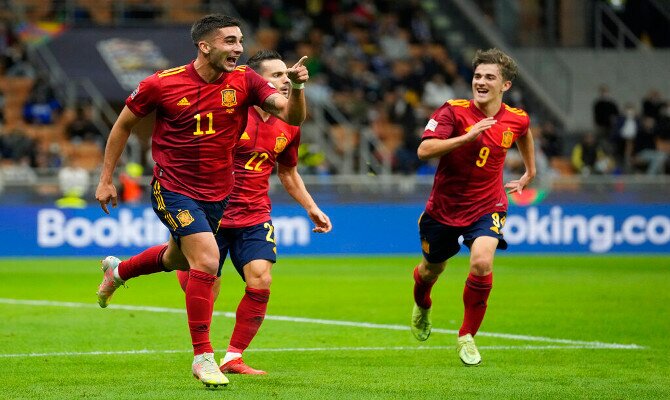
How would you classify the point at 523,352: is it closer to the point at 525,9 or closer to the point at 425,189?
the point at 425,189

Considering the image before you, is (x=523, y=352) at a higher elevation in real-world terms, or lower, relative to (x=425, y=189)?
higher

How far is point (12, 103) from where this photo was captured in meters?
28.9

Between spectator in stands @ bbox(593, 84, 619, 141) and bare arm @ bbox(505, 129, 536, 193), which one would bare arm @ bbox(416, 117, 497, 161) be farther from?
spectator in stands @ bbox(593, 84, 619, 141)

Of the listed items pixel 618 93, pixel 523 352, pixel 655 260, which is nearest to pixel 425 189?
pixel 655 260

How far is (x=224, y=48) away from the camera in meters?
8.46

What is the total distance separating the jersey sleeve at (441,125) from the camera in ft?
32.6

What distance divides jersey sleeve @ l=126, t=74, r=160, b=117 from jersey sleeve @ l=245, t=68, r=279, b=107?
62cm

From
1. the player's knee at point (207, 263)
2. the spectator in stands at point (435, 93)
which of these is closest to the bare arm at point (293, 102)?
the player's knee at point (207, 263)

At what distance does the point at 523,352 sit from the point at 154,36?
2194 cm

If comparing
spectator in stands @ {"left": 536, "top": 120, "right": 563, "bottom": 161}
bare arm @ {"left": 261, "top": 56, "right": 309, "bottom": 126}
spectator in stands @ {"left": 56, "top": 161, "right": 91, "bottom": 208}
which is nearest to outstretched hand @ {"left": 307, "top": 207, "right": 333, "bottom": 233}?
bare arm @ {"left": 261, "top": 56, "right": 309, "bottom": 126}

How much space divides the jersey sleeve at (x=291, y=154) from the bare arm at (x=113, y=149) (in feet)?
5.41

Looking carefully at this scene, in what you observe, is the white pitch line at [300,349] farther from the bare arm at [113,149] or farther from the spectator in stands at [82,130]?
the spectator in stands at [82,130]

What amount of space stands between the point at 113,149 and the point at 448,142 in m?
2.56

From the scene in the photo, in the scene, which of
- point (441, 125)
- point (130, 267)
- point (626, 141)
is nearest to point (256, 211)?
point (130, 267)
